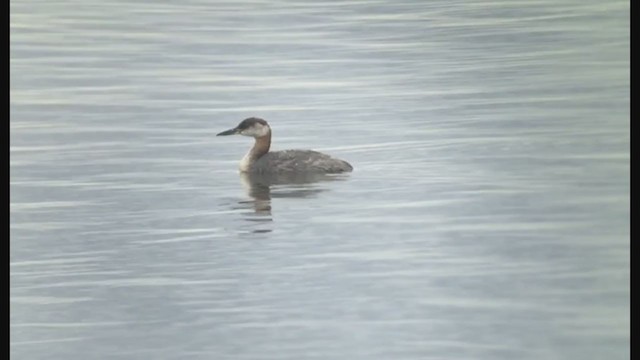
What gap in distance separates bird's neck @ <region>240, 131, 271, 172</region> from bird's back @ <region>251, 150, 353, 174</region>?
0.35 ft

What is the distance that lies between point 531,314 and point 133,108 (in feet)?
42.6

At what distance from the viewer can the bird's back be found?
20109 mm

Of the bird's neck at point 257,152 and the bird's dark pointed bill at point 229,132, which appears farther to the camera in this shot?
the bird's dark pointed bill at point 229,132

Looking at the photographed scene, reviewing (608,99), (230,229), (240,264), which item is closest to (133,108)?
(608,99)

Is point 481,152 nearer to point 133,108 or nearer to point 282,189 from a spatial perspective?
point 282,189

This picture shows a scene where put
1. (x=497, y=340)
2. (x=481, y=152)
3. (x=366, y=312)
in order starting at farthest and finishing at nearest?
(x=481, y=152) < (x=366, y=312) < (x=497, y=340)

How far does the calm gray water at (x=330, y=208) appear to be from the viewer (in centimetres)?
1384

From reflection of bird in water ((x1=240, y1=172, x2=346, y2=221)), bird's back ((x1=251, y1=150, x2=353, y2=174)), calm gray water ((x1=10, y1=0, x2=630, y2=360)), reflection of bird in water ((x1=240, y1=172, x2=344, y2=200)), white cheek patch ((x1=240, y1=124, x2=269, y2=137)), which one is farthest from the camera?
white cheek patch ((x1=240, y1=124, x2=269, y2=137))

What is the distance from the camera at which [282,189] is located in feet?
63.9

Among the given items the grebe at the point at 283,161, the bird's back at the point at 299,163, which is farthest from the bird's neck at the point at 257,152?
the bird's back at the point at 299,163

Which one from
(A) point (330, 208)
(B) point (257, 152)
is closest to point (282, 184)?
(B) point (257, 152)

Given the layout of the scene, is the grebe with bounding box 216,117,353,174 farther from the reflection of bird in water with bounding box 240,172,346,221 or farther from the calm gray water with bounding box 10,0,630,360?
the calm gray water with bounding box 10,0,630,360

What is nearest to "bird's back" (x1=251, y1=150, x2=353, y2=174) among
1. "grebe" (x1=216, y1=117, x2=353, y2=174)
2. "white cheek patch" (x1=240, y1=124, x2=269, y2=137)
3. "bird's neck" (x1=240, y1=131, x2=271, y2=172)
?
"grebe" (x1=216, y1=117, x2=353, y2=174)

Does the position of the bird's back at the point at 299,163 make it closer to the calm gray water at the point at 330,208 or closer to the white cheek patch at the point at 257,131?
the calm gray water at the point at 330,208
